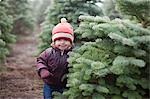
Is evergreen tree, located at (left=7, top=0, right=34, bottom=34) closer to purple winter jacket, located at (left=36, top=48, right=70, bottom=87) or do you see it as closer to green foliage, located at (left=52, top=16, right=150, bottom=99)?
purple winter jacket, located at (left=36, top=48, right=70, bottom=87)

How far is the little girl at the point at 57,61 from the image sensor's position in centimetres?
493

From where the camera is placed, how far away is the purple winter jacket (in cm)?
494

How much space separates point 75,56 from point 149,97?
1.07 metres

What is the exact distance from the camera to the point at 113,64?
3889 millimetres

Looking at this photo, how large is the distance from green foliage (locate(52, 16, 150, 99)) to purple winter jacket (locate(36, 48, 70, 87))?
19.8 inches

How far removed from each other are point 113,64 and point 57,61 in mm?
1283

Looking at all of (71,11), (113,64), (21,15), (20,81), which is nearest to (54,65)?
(113,64)

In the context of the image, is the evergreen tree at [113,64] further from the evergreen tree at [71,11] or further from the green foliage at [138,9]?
the evergreen tree at [71,11]

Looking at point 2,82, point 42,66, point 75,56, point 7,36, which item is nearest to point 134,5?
point 75,56

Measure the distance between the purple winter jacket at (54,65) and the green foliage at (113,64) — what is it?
0.50m

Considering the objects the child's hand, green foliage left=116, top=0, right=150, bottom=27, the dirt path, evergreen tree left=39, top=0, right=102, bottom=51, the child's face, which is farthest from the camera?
evergreen tree left=39, top=0, right=102, bottom=51

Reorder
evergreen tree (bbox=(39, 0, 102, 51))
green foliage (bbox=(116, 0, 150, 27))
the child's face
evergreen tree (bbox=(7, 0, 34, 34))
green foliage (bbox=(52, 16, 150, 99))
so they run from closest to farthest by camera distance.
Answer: green foliage (bbox=(52, 16, 150, 99)) → green foliage (bbox=(116, 0, 150, 27)) → the child's face → evergreen tree (bbox=(39, 0, 102, 51)) → evergreen tree (bbox=(7, 0, 34, 34))

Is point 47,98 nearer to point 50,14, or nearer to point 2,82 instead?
point 2,82

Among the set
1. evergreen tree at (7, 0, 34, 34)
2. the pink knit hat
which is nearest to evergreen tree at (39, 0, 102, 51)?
the pink knit hat
